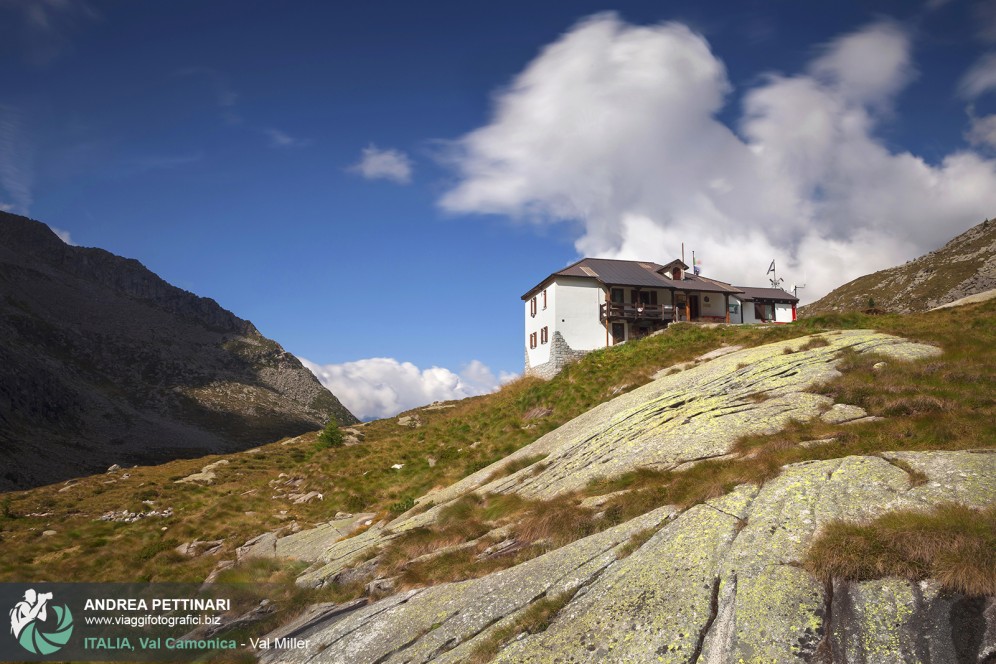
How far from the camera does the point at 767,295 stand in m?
68.8

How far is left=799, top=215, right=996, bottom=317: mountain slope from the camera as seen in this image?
144m

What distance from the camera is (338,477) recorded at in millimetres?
37094

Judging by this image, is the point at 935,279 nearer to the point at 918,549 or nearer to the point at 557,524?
the point at 557,524

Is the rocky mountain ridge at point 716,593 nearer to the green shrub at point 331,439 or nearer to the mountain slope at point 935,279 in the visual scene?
the green shrub at point 331,439

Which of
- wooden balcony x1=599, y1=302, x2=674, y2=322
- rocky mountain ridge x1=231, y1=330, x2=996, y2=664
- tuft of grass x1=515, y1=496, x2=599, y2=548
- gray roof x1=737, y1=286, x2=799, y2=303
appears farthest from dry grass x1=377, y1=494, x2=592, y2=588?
gray roof x1=737, y1=286, x2=799, y2=303

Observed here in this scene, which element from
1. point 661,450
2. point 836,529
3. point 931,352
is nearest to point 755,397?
point 661,450

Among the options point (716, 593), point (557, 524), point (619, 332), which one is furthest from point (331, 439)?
point (716, 593)

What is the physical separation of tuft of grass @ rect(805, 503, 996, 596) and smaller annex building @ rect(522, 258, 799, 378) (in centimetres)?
4211

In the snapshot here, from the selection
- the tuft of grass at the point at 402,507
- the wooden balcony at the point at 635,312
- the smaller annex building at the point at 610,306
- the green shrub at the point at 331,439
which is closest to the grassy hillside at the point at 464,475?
the tuft of grass at the point at 402,507

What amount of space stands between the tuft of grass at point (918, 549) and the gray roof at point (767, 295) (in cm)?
6019

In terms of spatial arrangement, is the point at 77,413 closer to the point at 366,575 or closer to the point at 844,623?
the point at 366,575

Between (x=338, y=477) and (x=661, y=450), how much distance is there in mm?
25486

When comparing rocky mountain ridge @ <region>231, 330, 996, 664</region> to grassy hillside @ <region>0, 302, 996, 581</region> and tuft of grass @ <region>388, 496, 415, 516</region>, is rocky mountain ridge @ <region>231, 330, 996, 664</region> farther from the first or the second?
tuft of grass @ <region>388, 496, 415, 516</region>

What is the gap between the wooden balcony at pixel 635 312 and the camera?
2159 inches
